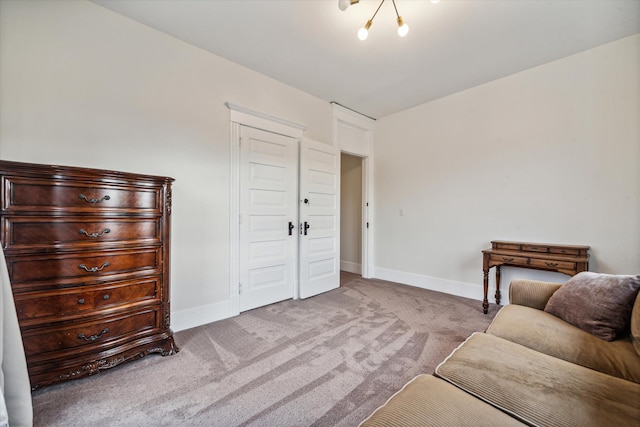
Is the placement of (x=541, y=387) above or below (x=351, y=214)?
below

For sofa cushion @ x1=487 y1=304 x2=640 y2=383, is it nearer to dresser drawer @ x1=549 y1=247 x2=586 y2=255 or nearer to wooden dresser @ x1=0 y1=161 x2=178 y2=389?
dresser drawer @ x1=549 y1=247 x2=586 y2=255

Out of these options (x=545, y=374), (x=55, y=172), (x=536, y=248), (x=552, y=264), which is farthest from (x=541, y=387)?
(x=55, y=172)

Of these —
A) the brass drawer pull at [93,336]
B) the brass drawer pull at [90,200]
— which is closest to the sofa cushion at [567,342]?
the brass drawer pull at [93,336]

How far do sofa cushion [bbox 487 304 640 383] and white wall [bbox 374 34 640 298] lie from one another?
1672 mm

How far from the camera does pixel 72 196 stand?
1644 mm

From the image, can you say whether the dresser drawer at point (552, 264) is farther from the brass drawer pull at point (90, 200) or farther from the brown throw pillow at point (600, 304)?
the brass drawer pull at point (90, 200)

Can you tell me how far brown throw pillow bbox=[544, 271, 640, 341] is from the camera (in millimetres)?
1403

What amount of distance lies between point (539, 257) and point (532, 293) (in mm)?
966

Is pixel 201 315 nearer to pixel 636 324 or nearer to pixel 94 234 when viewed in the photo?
pixel 94 234

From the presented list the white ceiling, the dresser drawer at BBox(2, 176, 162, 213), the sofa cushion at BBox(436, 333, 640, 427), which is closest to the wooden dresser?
the dresser drawer at BBox(2, 176, 162, 213)

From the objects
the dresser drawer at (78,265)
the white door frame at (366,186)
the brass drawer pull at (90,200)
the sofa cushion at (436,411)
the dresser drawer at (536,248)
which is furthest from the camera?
the white door frame at (366,186)

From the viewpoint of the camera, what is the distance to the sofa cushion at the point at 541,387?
85cm

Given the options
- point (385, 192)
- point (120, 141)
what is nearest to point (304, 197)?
point (385, 192)

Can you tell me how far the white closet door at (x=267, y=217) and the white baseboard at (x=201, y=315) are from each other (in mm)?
185
